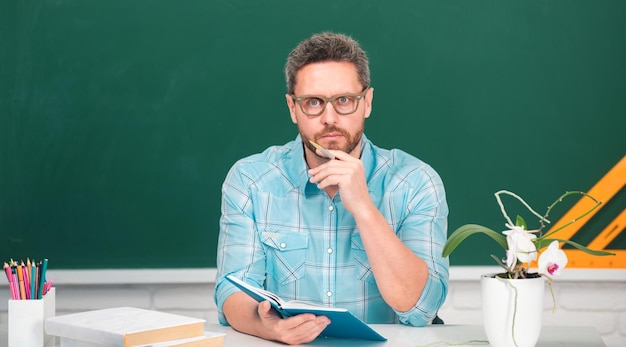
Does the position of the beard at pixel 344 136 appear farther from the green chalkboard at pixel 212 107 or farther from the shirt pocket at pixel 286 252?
the green chalkboard at pixel 212 107

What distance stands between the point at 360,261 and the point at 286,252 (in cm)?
19

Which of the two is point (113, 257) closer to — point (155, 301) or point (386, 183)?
point (155, 301)

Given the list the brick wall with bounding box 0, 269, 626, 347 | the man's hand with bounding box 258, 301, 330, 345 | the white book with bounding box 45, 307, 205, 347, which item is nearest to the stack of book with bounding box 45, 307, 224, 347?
the white book with bounding box 45, 307, 205, 347

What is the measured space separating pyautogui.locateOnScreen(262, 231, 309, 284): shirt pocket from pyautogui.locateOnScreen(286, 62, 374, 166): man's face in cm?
23

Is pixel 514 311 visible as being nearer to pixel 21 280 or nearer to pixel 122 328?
pixel 122 328

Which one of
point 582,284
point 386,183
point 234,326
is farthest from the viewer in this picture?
point 582,284

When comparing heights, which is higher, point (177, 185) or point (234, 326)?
point (177, 185)

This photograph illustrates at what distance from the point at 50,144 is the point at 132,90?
1.06 feet

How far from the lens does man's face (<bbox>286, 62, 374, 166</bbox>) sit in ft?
6.23

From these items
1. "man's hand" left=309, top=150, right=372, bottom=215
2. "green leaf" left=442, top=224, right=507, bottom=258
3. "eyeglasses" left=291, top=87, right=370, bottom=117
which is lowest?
"green leaf" left=442, top=224, right=507, bottom=258

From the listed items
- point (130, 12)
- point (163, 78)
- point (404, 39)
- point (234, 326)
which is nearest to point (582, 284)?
point (404, 39)

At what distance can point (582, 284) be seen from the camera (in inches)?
97.7

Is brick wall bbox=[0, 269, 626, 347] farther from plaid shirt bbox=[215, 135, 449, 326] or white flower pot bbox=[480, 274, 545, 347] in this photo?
white flower pot bbox=[480, 274, 545, 347]

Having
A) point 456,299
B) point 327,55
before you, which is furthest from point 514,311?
point 456,299
